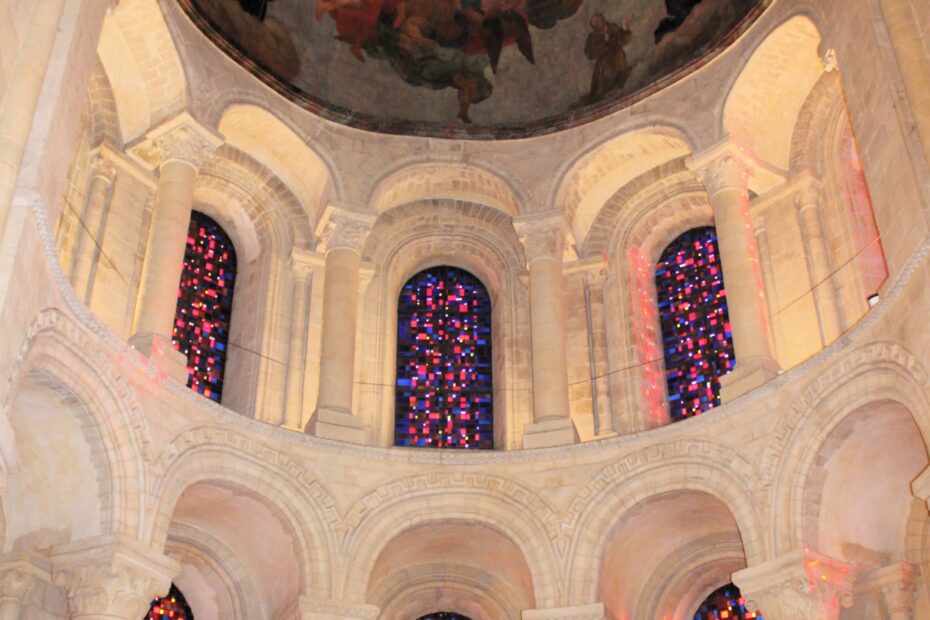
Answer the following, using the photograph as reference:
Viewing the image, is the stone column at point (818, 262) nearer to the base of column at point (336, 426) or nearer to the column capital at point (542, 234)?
the column capital at point (542, 234)

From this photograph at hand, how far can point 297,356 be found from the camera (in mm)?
18328

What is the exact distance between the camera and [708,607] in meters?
17.5

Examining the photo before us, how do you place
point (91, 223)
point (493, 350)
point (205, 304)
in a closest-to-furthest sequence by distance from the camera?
1. point (91, 223)
2. point (205, 304)
3. point (493, 350)

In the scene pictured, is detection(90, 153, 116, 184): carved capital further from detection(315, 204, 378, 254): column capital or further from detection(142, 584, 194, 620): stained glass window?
detection(142, 584, 194, 620): stained glass window

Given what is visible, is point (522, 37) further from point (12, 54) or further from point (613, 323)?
point (12, 54)

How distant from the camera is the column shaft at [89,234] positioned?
16312mm

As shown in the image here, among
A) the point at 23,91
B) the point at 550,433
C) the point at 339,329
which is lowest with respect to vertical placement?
the point at 550,433

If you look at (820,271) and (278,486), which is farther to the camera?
(820,271)

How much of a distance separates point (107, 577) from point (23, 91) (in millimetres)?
5315

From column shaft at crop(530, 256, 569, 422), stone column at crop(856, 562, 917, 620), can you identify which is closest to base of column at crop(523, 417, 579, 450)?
column shaft at crop(530, 256, 569, 422)

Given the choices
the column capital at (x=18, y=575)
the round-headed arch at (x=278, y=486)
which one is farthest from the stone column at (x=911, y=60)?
the column capital at (x=18, y=575)

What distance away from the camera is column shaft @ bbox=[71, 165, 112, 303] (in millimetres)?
16312

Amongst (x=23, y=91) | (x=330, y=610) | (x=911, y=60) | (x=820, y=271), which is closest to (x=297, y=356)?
(x=330, y=610)

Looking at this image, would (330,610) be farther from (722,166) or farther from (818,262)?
(818,262)
